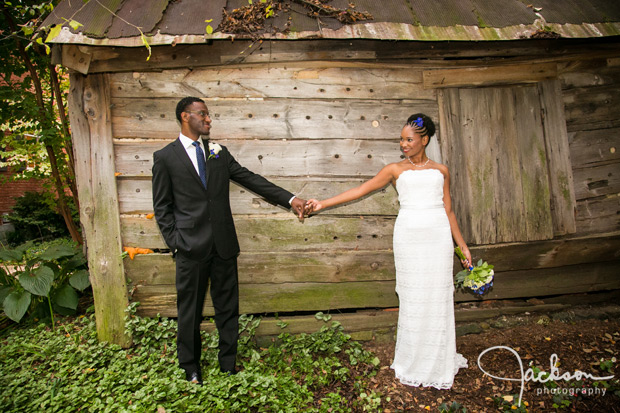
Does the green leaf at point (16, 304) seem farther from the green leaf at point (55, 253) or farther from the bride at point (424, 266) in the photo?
the bride at point (424, 266)

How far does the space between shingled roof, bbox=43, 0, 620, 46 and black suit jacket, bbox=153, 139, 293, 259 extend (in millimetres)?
1150

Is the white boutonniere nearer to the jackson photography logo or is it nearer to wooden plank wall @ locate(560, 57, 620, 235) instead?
the jackson photography logo

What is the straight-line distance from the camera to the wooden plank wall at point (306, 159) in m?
3.82

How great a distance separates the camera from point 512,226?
411 cm

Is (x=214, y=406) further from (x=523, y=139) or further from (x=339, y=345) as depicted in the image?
(x=523, y=139)

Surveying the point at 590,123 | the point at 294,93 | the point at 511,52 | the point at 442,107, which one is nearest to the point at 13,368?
the point at 294,93

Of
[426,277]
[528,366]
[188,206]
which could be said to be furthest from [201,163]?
[528,366]

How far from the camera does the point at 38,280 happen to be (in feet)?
14.0

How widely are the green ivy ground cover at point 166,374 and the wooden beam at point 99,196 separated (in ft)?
0.82

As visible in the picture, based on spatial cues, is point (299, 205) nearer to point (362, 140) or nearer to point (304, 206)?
point (304, 206)

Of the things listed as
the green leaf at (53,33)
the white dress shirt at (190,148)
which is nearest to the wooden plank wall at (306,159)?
the white dress shirt at (190,148)

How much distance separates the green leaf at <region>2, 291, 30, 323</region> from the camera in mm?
4145

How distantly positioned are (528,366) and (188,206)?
3.81 meters

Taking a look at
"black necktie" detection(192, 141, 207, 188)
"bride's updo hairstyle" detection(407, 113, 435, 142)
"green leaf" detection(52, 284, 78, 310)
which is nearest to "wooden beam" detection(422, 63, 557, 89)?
"bride's updo hairstyle" detection(407, 113, 435, 142)
